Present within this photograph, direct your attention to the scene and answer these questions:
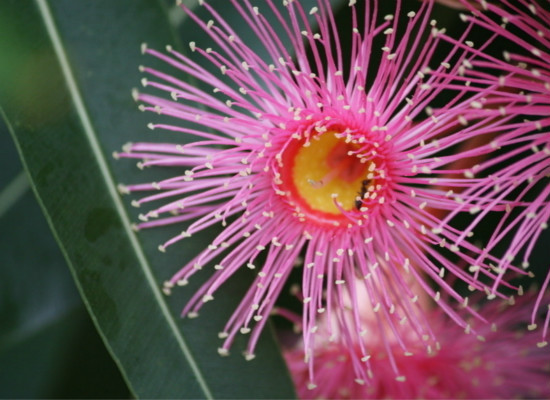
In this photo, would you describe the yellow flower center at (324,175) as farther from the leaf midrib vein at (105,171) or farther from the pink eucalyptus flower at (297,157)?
the leaf midrib vein at (105,171)

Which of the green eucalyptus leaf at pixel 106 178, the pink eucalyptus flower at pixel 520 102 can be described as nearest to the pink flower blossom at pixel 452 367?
the green eucalyptus leaf at pixel 106 178

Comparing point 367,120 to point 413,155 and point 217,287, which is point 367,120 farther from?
point 217,287

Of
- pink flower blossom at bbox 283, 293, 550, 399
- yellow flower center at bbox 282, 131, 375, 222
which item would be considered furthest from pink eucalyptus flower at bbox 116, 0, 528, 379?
pink flower blossom at bbox 283, 293, 550, 399

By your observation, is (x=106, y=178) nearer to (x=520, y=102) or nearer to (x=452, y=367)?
(x=520, y=102)

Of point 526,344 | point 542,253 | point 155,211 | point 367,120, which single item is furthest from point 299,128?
point 526,344

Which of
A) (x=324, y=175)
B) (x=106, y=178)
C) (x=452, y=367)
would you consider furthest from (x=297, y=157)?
(x=452, y=367)

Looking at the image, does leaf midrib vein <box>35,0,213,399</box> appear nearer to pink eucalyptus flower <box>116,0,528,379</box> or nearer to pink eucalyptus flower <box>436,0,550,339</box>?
pink eucalyptus flower <box>116,0,528,379</box>
